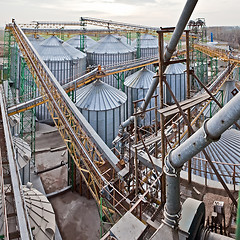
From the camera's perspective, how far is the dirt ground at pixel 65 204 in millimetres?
13773

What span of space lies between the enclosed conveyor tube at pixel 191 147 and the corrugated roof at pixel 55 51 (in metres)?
23.9

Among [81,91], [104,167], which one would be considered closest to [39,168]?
[81,91]

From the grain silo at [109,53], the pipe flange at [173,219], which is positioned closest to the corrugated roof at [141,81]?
the grain silo at [109,53]

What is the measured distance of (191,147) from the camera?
4676 millimetres

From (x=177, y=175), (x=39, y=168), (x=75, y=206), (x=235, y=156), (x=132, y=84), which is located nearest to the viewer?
(x=177, y=175)

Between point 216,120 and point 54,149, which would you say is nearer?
point 216,120

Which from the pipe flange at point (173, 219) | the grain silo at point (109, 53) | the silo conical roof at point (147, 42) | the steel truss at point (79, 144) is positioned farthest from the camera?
the silo conical roof at point (147, 42)

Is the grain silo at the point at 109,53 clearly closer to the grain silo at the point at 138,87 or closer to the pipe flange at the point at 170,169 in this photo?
the grain silo at the point at 138,87

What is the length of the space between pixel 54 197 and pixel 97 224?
3894 mm

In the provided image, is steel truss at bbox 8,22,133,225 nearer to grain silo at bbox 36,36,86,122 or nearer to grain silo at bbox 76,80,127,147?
grain silo at bbox 76,80,127,147

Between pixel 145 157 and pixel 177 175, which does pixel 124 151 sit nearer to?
pixel 145 157

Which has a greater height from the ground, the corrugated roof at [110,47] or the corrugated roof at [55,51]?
the corrugated roof at [110,47]

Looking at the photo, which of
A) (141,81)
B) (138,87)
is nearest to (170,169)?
(138,87)

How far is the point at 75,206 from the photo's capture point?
15.7 meters
